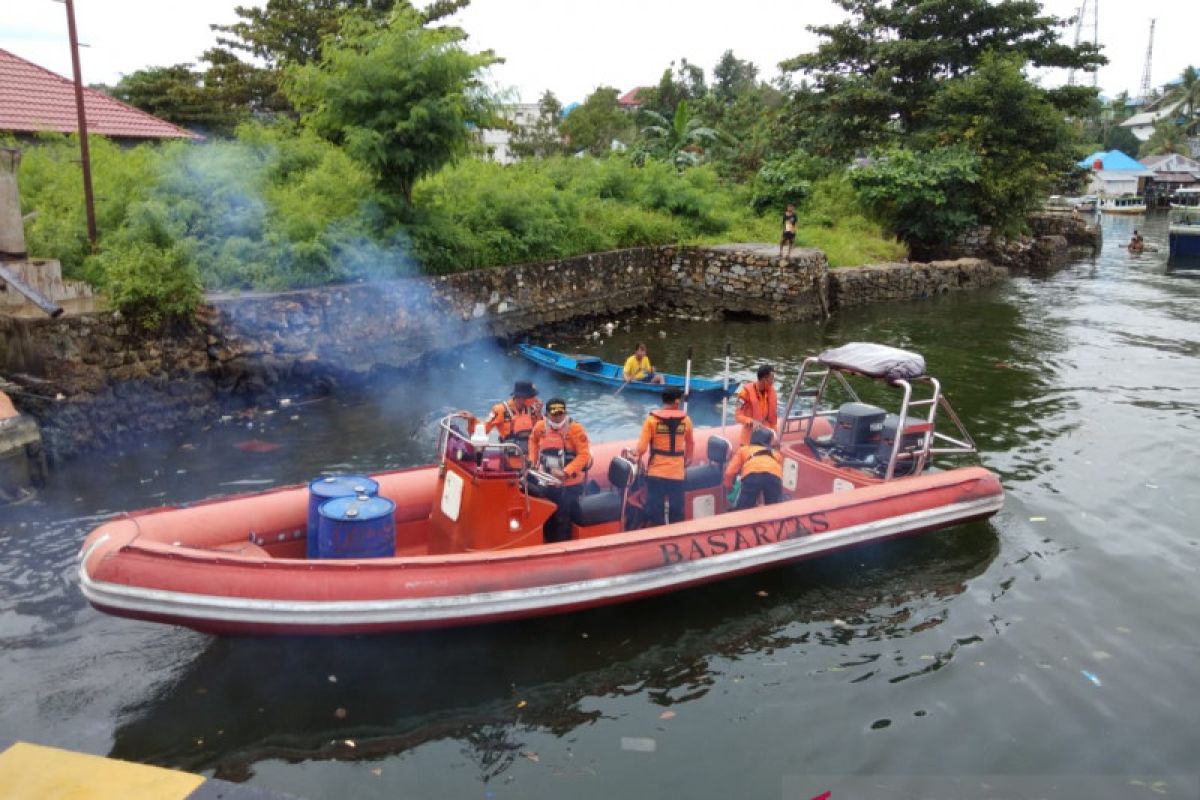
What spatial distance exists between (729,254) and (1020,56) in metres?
13.0

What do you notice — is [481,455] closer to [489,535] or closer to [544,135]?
[489,535]

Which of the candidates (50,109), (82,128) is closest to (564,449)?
(82,128)

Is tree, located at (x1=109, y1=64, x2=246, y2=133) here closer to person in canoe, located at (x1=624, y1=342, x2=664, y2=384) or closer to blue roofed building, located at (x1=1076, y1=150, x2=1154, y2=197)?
person in canoe, located at (x1=624, y1=342, x2=664, y2=384)

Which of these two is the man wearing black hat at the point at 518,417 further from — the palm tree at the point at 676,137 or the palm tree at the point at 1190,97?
the palm tree at the point at 1190,97

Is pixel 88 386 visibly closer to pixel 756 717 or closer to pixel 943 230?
pixel 756 717

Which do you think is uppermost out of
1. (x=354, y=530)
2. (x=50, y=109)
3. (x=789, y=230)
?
(x=50, y=109)

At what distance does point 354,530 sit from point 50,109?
1519 centimetres

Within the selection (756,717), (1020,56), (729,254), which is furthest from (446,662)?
(1020,56)

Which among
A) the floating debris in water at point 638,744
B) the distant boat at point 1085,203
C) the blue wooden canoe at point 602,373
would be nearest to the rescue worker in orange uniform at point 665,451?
the floating debris in water at point 638,744

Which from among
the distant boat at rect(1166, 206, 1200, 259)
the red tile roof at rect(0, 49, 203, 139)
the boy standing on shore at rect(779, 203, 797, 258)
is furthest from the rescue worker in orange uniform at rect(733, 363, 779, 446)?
the distant boat at rect(1166, 206, 1200, 259)

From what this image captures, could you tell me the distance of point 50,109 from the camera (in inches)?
687

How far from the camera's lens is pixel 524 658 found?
7.20m

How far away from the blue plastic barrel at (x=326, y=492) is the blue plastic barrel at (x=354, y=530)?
0.12 metres

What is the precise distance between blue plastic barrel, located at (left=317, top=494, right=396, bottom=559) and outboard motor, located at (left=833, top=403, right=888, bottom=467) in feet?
15.6
